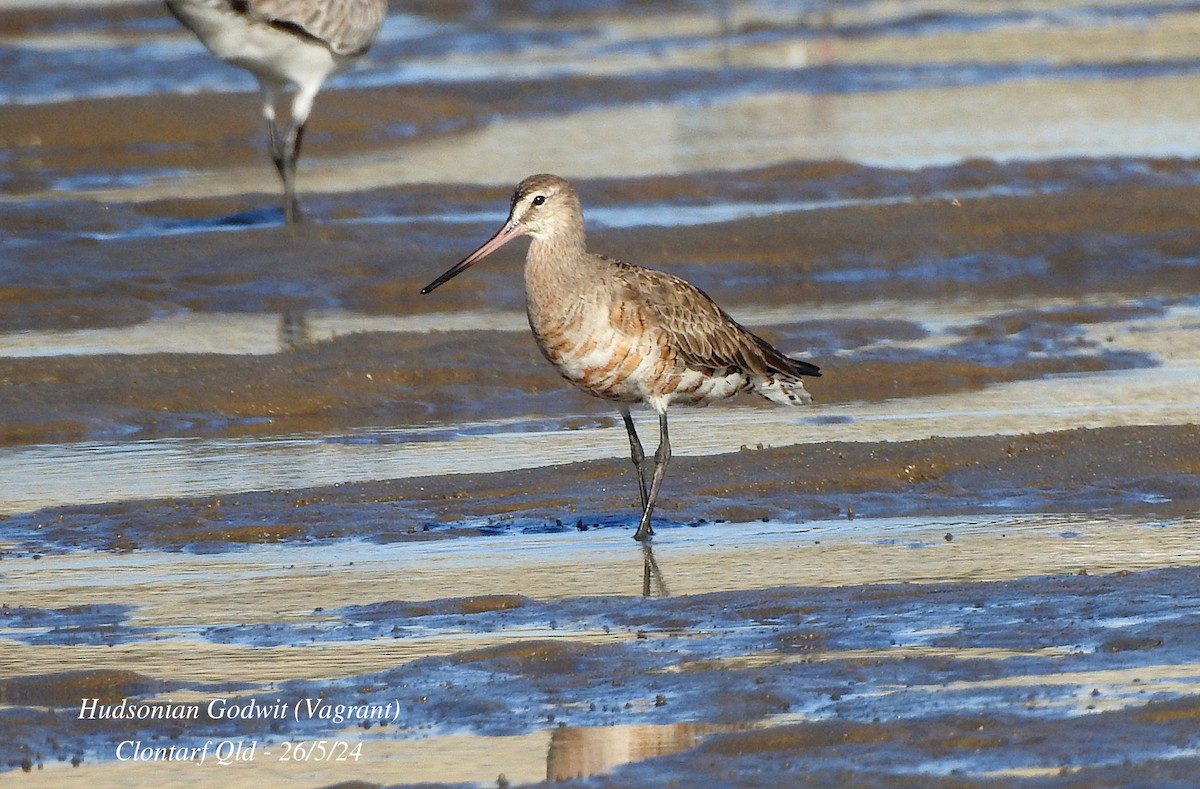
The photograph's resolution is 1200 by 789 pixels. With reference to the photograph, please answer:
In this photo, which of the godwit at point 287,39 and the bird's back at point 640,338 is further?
the godwit at point 287,39

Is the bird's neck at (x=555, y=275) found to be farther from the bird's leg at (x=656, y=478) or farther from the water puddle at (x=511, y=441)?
the water puddle at (x=511, y=441)

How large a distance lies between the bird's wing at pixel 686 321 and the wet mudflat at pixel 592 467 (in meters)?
0.54

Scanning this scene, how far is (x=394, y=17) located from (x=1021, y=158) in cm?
1458

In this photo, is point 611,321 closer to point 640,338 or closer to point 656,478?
point 640,338

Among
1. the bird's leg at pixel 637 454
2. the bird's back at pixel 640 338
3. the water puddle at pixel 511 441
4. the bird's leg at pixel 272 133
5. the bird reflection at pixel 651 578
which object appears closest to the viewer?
the bird reflection at pixel 651 578

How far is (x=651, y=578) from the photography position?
743 centimetres

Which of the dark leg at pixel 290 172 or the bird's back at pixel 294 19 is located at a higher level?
the bird's back at pixel 294 19

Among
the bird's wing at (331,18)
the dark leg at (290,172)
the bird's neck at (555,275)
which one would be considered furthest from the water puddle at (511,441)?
the bird's wing at (331,18)

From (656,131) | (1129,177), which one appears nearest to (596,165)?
(656,131)

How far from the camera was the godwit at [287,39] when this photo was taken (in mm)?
14953

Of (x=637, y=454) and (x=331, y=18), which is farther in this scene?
(x=331, y=18)

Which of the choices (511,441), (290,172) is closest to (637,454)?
(511,441)

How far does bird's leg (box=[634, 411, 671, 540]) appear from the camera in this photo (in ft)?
26.2

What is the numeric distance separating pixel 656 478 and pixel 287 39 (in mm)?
8035
